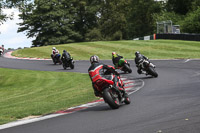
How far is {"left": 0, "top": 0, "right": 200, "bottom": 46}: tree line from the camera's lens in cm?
6962

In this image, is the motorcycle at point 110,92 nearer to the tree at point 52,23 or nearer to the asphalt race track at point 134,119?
the asphalt race track at point 134,119

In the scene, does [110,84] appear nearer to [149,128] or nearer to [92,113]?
[92,113]

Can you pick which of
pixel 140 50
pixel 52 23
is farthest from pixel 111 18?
pixel 140 50

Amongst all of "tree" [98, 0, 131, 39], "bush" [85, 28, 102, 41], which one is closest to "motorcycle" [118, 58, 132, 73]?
"bush" [85, 28, 102, 41]

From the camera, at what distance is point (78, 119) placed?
27.5ft

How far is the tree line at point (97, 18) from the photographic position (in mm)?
69625

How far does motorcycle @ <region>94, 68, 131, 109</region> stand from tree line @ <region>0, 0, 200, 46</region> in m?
52.0

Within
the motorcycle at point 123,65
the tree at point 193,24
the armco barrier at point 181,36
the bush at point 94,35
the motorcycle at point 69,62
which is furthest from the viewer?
the bush at point 94,35

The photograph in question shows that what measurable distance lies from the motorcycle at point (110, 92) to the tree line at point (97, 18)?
52.0 meters

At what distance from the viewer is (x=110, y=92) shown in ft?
31.2

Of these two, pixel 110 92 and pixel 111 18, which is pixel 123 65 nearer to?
pixel 110 92

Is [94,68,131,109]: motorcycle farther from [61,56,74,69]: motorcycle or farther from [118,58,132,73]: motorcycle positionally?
[61,56,74,69]: motorcycle

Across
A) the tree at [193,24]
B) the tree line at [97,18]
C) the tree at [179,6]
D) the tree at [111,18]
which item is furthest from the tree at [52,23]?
the tree at [193,24]

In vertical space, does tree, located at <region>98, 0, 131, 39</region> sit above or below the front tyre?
above
